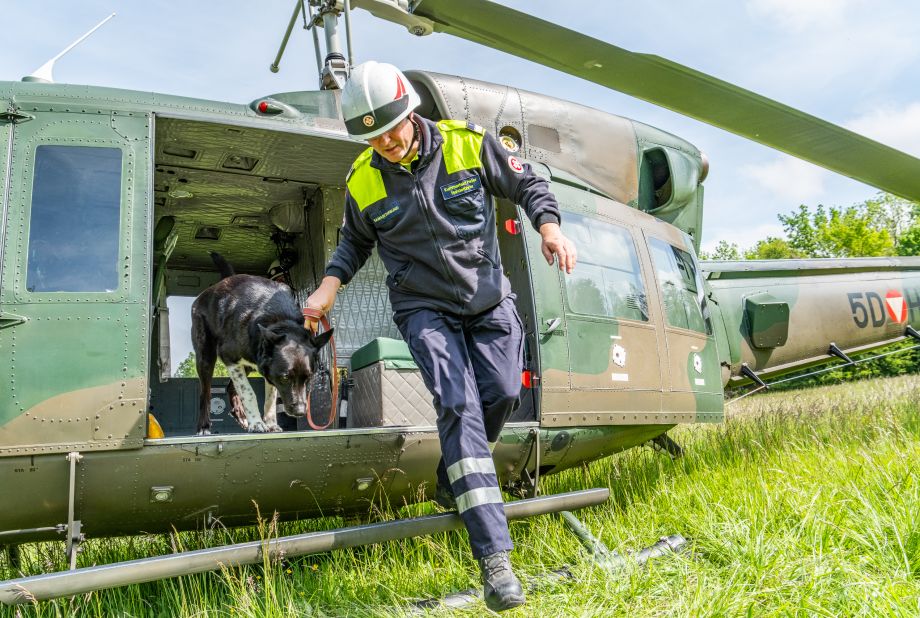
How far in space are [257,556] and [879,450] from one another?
417 centimetres

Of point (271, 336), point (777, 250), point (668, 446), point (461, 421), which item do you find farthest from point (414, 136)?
point (777, 250)

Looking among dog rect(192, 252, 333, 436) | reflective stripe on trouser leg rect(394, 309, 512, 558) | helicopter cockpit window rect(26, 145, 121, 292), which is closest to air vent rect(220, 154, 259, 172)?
dog rect(192, 252, 333, 436)

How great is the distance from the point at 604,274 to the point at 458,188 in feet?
Answer: 5.50

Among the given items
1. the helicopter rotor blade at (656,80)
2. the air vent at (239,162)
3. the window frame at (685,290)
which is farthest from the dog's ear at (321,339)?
the window frame at (685,290)

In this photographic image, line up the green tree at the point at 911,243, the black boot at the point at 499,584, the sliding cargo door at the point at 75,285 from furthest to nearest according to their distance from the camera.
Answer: the green tree at the point at 911,243
the sliding cargo door at the point at 75,285
the black boot at the point at 499,584

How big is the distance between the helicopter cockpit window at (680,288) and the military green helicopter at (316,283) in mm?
22

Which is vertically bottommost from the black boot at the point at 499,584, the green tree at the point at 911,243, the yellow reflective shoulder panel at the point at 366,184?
the black boot at the point at 499,584

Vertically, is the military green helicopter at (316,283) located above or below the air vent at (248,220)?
below

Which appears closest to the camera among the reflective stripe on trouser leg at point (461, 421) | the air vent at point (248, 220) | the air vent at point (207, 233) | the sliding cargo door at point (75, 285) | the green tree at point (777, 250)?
the reflective stripe on trouser leg at point (461, 421)

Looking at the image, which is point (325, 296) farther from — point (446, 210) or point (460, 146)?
point (460, 146)

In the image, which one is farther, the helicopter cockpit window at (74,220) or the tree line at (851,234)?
the tree line at (851,234)

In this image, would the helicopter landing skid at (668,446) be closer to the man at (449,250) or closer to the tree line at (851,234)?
the man at (449,250)

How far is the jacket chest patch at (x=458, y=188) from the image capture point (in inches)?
120

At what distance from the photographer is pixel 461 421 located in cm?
275
